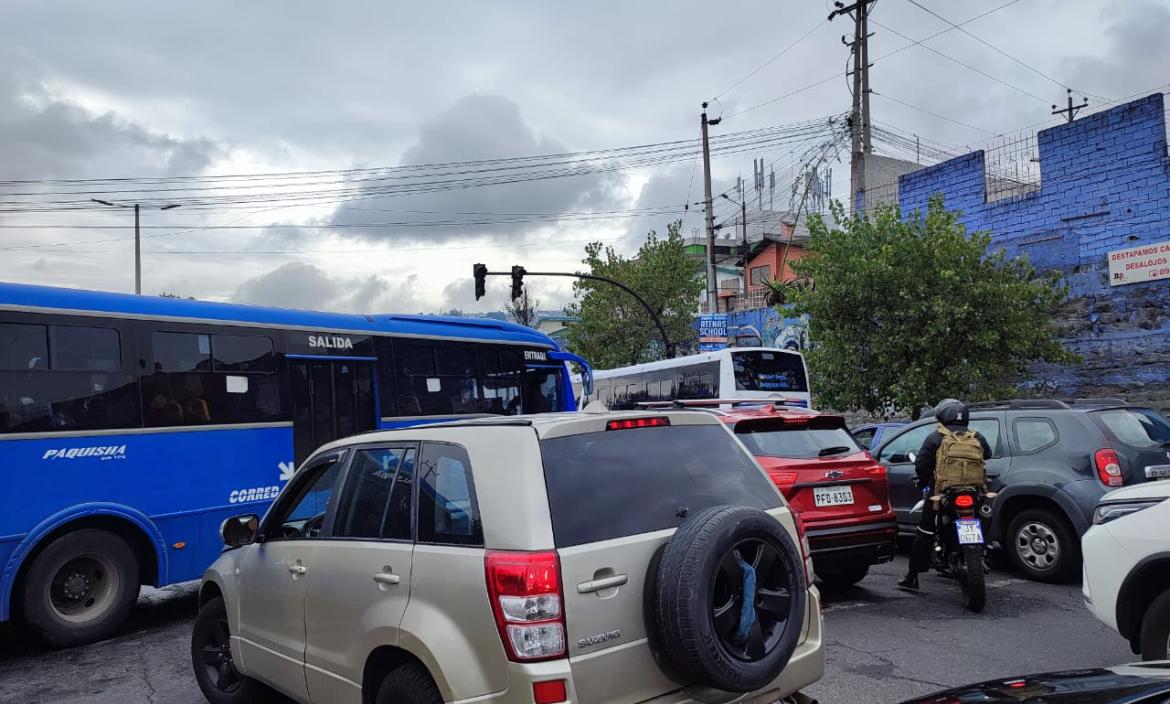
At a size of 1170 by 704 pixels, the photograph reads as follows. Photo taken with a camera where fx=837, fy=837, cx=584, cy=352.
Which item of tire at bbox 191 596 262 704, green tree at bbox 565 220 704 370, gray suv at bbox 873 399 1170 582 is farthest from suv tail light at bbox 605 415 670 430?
green tree at bbox 565 220 704 370

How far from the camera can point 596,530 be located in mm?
A: 3332

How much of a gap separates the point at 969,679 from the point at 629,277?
3200cm

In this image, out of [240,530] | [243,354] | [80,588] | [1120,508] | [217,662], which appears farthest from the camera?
[243,354]

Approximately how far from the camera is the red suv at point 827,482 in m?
7.01

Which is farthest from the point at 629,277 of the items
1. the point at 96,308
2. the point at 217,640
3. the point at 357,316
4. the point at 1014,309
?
the point at 217,640

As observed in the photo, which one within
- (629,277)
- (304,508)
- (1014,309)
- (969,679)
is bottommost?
(969,679)

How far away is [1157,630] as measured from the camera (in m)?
4.62

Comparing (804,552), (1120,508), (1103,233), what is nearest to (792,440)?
(1120,508)

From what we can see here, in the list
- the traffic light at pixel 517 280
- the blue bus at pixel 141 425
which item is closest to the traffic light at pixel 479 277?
the traffic light at pixel 517 280

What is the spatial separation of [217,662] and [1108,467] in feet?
24.9

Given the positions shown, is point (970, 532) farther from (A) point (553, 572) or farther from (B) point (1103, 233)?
(B) point (1103, 233)

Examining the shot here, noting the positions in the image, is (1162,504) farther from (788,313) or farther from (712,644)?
(788,313)

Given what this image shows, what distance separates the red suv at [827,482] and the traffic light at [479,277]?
21.1m

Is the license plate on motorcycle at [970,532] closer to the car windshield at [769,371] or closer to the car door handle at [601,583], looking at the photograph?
the car door handle at [601,583]
